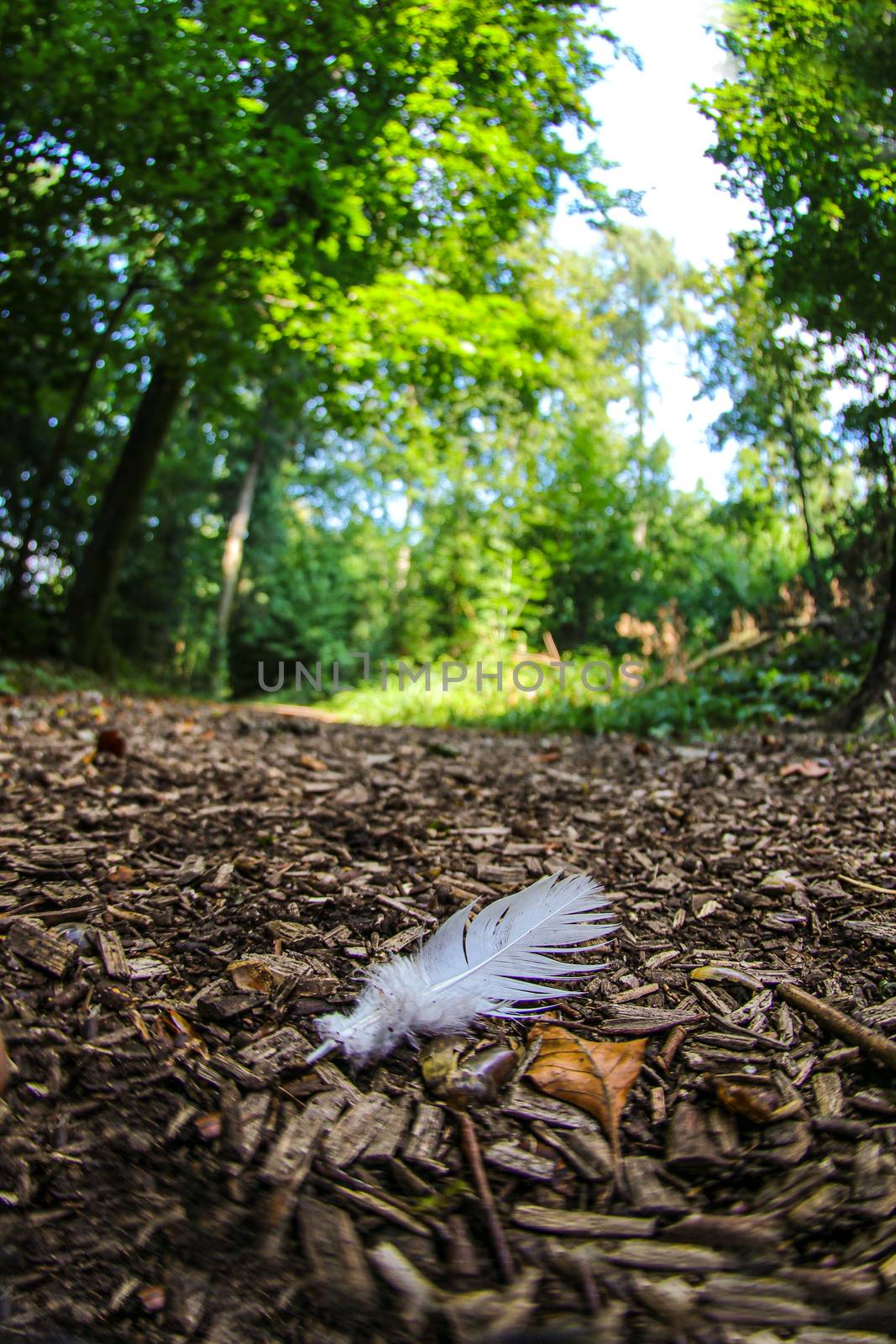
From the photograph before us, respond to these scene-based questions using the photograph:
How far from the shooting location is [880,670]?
3.94m

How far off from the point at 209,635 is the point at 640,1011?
1413 centimetres

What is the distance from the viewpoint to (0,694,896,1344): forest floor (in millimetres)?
924

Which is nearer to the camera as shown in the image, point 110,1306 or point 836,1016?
point 110,1306

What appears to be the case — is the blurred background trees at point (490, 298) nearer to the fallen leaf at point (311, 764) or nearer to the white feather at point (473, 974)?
the fallen leaf at point (311, 764)

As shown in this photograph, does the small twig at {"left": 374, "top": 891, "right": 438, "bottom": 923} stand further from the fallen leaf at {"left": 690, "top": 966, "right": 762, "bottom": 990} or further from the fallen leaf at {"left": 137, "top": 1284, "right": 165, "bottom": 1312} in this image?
the fallen leaf at {"left": 137, "top": 1284, "right": 165, "bottom": 1312}

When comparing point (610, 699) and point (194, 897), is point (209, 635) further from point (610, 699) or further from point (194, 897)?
point (194, 897)

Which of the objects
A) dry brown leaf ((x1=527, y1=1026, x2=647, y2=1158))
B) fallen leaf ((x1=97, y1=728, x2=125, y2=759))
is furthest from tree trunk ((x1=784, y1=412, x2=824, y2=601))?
dry brown leaf ((x1=527, y1=1026, x2=647, y2=1158))

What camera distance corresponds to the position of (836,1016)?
142 cm

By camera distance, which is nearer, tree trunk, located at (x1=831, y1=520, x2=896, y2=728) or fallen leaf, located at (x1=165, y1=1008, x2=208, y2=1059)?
fallen leaf, located at (x1=165, y1=1008, x2=208, y2=1059)

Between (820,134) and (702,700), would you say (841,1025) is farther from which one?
(702,700)

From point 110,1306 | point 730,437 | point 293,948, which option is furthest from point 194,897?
point 730,437

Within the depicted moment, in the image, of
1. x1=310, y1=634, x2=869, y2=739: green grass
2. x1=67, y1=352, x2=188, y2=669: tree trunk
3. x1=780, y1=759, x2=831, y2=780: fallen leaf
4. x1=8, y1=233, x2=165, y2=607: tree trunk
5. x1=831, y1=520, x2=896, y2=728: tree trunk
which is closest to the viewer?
x1=780, y1=759, x2=831, y2=780: fallen leaf

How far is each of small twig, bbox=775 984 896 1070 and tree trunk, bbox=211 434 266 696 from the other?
13069 mm

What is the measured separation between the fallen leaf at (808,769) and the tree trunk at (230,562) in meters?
11.6
